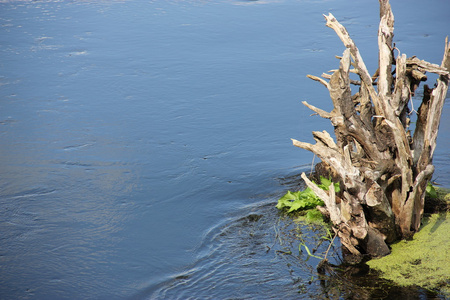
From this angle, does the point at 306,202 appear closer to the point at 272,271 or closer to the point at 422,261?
the point at 272,271

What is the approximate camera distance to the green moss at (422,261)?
370cm

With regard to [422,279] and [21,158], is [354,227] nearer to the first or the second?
[422,279]

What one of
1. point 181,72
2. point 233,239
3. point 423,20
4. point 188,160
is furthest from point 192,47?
point 233,239

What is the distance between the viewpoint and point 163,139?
6.34m

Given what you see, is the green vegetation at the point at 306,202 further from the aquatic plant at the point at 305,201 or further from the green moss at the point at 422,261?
the green moss at the point at 422,261

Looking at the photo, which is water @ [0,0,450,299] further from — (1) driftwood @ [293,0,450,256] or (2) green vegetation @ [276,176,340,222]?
(1) driftwood @ [293,0,450,256]

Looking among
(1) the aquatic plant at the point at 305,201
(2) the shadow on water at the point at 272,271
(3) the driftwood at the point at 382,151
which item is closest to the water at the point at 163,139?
(2) the shadow on water at the point at 272,271

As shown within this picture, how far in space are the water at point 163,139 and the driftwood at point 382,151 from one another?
56 centimetres

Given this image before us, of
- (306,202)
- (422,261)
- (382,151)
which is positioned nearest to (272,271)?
(306,202)

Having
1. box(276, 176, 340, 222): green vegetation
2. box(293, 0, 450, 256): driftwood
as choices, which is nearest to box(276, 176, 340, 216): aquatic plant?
box(276, 176, 340, 222): green vegetation

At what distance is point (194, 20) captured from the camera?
10828 millimetres

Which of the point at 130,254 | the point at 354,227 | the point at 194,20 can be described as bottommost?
the point at 130,254

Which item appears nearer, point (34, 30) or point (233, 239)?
point (233, 239)

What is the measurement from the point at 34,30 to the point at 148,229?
293 inches
